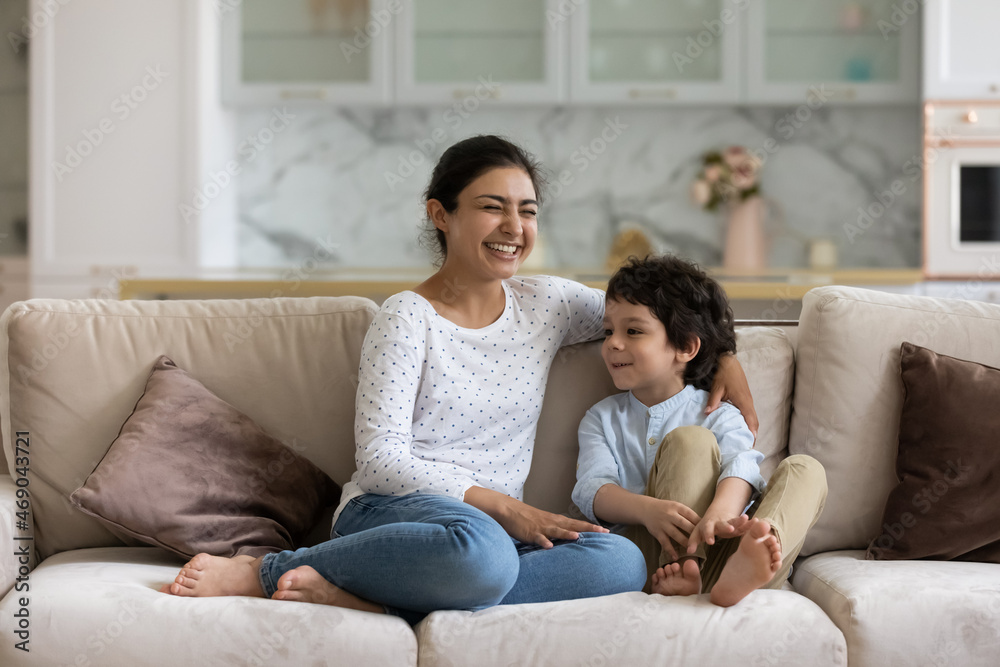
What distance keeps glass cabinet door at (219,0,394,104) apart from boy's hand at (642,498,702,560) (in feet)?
9.18

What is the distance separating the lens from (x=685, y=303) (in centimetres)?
162

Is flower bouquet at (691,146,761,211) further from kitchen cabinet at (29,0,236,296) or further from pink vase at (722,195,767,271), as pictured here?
kitchen cabinet at (29,0,236,296)

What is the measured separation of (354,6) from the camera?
148 inches

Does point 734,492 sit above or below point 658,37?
below

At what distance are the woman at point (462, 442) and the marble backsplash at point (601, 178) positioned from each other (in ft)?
7.49

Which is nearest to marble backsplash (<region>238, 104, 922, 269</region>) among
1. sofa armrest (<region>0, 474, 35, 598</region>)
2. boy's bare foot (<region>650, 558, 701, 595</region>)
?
sofa armrest (<region>0, 474, 35, 598</region>)

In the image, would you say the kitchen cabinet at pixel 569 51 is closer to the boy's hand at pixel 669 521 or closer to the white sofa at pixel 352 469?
the white sofa at pixel 352 469

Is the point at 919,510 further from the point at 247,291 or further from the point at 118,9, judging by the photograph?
the point at 118,9

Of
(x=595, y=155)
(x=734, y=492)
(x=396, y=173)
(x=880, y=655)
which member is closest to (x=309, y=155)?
(x=396, y=173)

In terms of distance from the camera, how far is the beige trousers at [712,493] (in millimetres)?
1337

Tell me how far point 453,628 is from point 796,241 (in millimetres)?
3101

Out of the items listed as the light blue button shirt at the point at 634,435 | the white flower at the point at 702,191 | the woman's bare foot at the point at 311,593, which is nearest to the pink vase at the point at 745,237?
the white flower at the point at 702,191

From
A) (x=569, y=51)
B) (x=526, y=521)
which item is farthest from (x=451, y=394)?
(x=569, y=51)

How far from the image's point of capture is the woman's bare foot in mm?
1284
